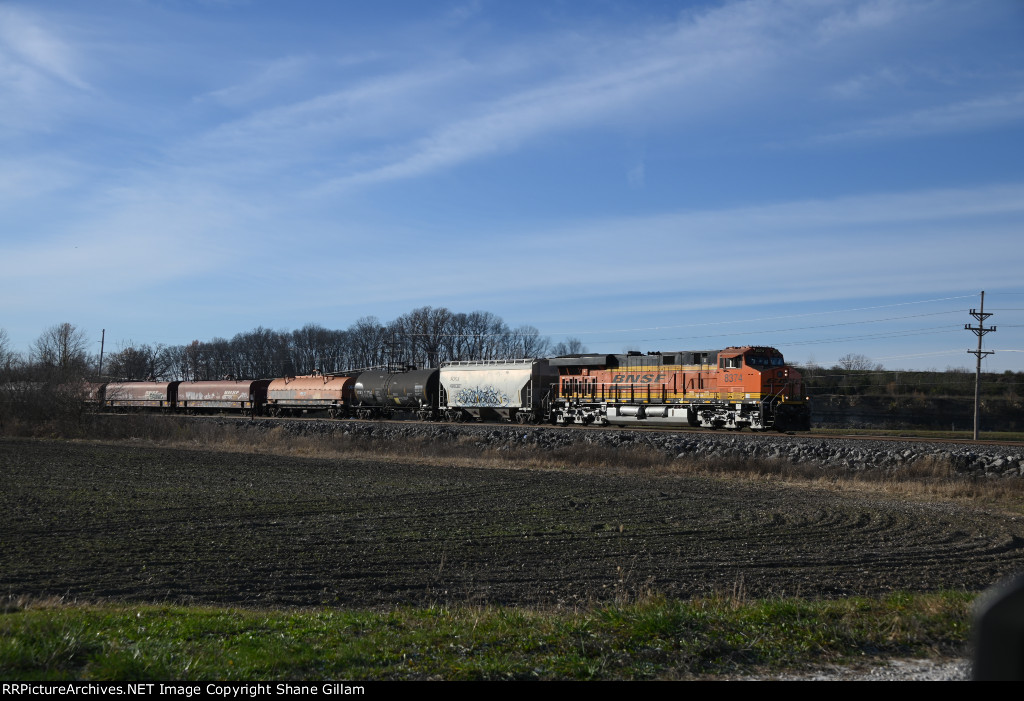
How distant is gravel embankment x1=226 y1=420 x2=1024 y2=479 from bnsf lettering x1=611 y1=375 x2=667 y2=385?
7.40 m

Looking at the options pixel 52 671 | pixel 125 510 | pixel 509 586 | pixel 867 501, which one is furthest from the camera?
pixel 867 501

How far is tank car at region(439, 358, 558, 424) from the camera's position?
4488 centimetres

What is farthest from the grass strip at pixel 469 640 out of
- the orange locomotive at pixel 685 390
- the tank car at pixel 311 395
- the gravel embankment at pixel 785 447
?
the tank car at pixel 311 395

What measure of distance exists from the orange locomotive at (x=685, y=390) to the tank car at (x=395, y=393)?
911cm

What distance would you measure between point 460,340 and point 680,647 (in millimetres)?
103706

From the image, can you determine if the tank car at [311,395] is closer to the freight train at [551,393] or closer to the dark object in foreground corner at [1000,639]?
the freight train at [551,393]

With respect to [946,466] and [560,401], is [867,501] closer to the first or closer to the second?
[946,466]

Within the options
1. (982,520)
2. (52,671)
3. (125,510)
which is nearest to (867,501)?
(982,520)

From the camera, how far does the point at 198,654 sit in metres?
5.33

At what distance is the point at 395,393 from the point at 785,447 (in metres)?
30.8

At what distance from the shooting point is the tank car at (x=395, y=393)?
49.9 metres

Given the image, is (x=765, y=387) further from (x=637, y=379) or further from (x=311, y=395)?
(x=311, y=395)

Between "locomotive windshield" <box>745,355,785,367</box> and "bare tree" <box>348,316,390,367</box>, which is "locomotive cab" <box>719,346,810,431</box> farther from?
"bare tree" <box>348,316,390,367</box>
